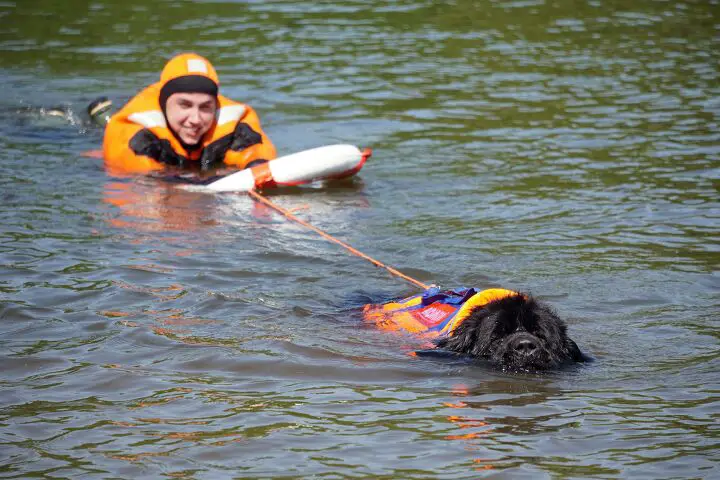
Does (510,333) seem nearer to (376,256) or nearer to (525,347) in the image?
(525,347)

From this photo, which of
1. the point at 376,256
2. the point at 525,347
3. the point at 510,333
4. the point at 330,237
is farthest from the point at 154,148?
the point at 525,347

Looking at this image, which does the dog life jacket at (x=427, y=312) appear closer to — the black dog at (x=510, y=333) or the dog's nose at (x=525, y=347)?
the black dog at (x=510, y=333)

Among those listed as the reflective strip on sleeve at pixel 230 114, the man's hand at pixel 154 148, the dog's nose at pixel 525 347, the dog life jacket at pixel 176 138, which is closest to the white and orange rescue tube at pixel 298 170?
the dog life jacket at pixel 176 138

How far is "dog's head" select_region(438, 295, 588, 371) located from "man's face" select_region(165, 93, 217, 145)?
5.33 meters

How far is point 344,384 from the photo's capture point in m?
5.48

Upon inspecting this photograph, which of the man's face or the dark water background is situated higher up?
the man's face

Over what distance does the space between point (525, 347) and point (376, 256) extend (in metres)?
2.53

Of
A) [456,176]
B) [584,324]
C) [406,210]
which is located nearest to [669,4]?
[456,176]

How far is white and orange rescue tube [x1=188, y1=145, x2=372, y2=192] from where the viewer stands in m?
9.70

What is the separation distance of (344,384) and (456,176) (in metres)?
4.75

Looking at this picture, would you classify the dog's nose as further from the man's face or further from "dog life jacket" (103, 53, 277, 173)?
the man's face

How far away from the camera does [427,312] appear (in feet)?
20.4

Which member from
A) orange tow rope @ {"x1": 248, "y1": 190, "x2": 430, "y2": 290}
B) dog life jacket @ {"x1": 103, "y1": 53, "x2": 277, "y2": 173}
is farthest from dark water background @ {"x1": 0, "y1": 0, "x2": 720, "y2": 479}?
dog life jacket @ {"x1": 103, "y1": 53, "x2": 277, "y2": 173}

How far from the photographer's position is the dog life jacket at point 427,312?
6.07 meters
